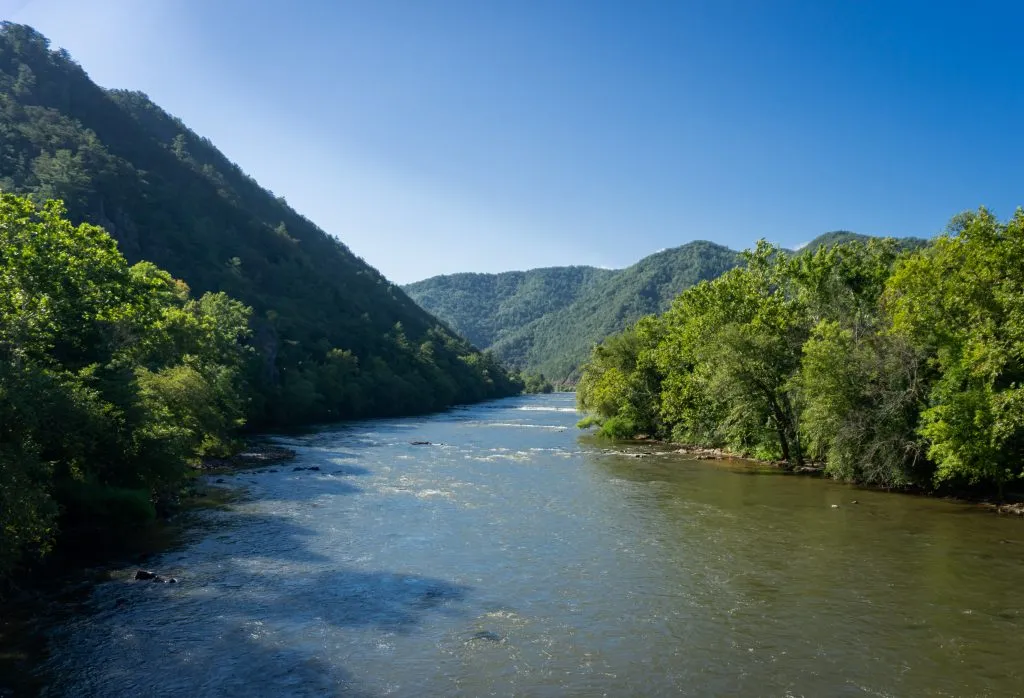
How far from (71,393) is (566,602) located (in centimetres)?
1590

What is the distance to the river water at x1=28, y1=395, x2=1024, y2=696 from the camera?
1352 centimetres

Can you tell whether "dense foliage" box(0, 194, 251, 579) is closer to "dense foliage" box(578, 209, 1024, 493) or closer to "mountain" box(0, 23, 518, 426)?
"dense foliage" box(578, 209, 1024, 493)

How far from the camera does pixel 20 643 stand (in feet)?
48.3

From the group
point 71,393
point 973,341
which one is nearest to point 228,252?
point 71,393

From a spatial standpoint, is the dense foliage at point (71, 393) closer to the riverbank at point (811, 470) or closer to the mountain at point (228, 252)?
the riverbank at point (811, 470)

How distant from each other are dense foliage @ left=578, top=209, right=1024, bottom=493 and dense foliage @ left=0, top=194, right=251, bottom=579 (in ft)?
106

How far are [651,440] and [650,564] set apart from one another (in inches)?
1659

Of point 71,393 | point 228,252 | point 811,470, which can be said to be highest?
point 228,252

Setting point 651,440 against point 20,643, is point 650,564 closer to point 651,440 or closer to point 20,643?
point 20,643

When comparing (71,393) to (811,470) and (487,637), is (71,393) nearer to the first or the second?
(487,637)

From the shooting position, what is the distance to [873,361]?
3353cm

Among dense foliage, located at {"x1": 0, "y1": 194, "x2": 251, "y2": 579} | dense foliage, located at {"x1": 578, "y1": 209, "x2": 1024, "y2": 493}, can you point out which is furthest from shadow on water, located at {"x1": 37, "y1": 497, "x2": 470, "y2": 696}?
dense foliage, located at {"x1": 578, "y1": 209, "x2": 1024, "y2": 493}

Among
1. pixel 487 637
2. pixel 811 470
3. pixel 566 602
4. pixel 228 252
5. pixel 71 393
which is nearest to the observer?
pixel 487 637

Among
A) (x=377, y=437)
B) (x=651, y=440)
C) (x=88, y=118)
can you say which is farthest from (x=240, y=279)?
(x=651, y=440)
